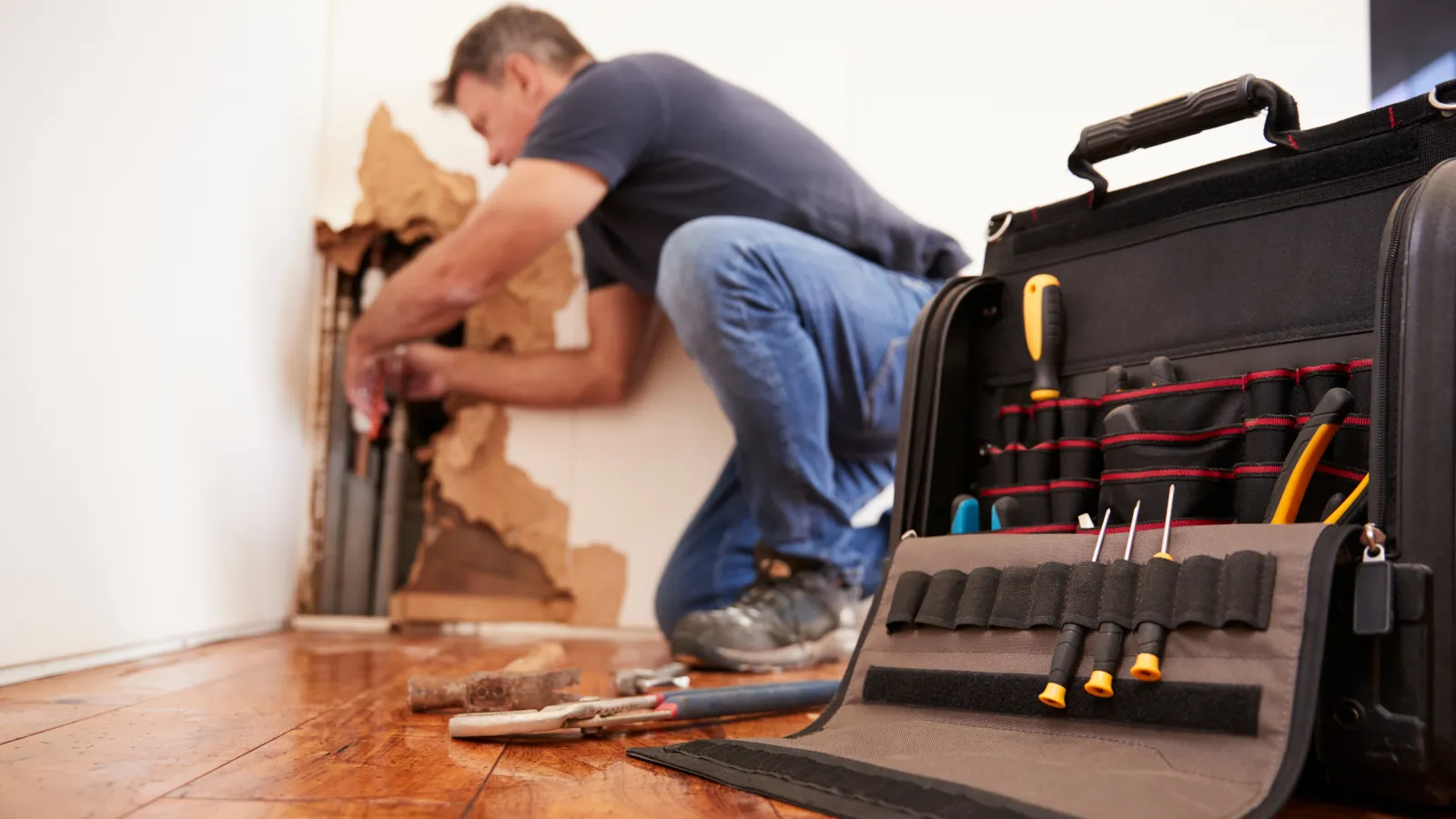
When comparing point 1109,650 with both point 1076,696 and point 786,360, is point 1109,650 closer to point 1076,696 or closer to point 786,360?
point 1076,696

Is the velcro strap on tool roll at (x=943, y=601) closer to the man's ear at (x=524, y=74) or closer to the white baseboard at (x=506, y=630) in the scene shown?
the white baseboard at (x=506, y=630)

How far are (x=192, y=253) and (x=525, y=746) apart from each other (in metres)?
1.18

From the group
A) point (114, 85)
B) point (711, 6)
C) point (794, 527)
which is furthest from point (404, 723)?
point (711, 6)

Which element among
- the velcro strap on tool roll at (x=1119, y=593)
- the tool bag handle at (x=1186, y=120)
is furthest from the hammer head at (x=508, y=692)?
the tool bag handle at (x=1186, y=120)

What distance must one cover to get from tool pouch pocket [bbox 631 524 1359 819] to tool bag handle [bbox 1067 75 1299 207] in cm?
43

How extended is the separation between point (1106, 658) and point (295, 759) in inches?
26.3

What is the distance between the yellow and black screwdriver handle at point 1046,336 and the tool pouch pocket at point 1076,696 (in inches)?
9.4

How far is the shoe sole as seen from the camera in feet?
4.89

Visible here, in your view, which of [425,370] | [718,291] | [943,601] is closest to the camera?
[943,601]

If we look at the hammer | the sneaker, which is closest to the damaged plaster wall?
the sneaker

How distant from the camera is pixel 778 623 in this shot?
61.4 inches

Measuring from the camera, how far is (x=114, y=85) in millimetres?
1386

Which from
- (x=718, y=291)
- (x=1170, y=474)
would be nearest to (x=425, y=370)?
(x=718, y=291)

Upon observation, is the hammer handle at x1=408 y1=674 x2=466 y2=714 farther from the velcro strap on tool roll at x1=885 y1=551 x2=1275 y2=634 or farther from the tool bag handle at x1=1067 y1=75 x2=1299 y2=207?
the tool bag handle at x1=1067 y1=75 x2=1299 y2=207
